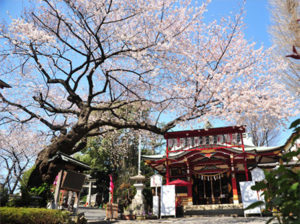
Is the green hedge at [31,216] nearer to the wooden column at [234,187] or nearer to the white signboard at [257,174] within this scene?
the white signboard at [257,174]

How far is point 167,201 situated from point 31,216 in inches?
269


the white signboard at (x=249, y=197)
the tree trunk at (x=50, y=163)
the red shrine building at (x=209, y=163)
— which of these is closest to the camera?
the tree trunk at (x=50, y=163)

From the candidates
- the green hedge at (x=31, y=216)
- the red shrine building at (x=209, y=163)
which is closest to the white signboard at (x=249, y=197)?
the red shrine building at (x=209, y=163)

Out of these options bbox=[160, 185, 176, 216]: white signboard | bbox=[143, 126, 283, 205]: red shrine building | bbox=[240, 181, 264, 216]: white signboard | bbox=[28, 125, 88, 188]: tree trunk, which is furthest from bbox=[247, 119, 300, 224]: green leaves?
bbox=[143, 126, 283, 205]: red shrine building

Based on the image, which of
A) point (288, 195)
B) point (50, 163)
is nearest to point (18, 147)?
point (50, 163)

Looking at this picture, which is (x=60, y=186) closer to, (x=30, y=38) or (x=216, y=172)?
(x=30, y=38)

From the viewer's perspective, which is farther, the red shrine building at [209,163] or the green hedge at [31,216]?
the red shrine building at [209,163]

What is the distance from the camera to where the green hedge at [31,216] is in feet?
17.3

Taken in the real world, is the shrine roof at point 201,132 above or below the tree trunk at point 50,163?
above

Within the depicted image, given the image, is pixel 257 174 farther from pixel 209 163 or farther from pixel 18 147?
pixel 18 147

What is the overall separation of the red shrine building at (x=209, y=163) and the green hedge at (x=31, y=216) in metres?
10.5

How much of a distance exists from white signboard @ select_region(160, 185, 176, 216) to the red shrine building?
5253mm

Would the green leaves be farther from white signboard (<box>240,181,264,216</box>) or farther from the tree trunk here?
white signboard (<box>240,181,264,216</box>)

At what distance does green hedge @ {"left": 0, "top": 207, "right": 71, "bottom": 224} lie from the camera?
528cm
